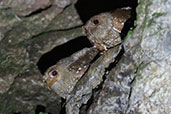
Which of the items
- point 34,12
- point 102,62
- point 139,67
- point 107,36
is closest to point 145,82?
point 139,67

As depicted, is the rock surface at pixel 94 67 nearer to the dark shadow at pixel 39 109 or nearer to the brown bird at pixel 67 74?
the dark shadow at pixel 39 109

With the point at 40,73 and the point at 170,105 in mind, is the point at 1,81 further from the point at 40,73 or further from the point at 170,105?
the point at 170,105

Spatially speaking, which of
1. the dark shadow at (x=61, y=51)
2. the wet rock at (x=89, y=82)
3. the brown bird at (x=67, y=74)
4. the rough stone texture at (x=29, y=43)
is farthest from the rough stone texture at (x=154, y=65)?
the dark shadow at (x=61, y=51)

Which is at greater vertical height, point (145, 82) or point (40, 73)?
point (145, 82)

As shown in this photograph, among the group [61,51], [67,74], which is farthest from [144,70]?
[61,51]

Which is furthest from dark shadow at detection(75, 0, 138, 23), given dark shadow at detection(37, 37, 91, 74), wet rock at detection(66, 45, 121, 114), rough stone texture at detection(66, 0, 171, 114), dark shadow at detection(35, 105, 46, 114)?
rough stone texture at detection(66, 0, 171, 114)

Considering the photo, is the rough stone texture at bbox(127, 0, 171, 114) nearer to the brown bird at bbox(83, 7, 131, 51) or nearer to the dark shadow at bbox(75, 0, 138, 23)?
the brown bird at bbox(83, 7, 131, 51)

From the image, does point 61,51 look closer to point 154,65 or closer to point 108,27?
point 108,27
